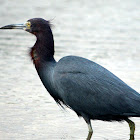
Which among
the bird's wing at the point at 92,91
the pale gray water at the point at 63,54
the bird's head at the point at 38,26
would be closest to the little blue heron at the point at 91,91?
the bird's wing at the point at 92,91

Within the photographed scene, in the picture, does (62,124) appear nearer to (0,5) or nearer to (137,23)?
(137,23)

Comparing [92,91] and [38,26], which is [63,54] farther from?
[92,91]

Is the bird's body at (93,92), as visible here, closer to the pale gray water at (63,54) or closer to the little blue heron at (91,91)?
the little blue heron at (91,91)

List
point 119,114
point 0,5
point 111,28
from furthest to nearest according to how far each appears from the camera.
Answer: point 0,5 < point 111,28 < point 119,114

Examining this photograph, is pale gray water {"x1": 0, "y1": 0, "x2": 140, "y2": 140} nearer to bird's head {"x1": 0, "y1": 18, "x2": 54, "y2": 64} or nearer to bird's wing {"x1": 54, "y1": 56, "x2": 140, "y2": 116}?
bird's head {"x1": 0, "y1": 18, "x2": 54, "y2": 64}

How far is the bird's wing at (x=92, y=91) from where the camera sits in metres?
6.18

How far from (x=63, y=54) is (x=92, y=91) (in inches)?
185

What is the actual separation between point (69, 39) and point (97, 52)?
1.50 metres

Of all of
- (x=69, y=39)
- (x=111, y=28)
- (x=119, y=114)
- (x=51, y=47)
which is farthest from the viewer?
(x=111, y=28)

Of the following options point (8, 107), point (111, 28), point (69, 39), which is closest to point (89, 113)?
point (8, 107)

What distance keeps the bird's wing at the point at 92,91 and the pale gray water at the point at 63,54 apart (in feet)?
1.53

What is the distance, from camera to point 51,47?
22.1 feet

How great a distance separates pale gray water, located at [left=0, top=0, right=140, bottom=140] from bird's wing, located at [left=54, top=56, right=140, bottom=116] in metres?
0.47

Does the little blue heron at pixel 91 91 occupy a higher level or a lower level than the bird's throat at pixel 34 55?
lower
